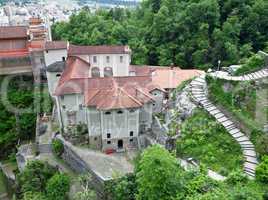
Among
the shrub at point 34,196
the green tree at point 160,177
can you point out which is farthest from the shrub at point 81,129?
the green tree at point 160,177

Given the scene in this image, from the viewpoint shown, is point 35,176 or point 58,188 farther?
point 35,176

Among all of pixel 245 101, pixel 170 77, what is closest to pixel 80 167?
pixel 170 77

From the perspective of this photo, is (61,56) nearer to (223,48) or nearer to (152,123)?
(152,123)

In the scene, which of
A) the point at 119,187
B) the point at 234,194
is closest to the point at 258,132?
the point at 234,194

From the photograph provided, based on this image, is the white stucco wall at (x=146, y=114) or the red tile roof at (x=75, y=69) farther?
the red tile roof at (x=75, y=69)

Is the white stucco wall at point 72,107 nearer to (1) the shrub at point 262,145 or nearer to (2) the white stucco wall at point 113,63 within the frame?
(2) the white stucco wall at point 113,63

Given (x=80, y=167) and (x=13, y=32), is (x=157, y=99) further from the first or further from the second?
(x=13, y=32)
